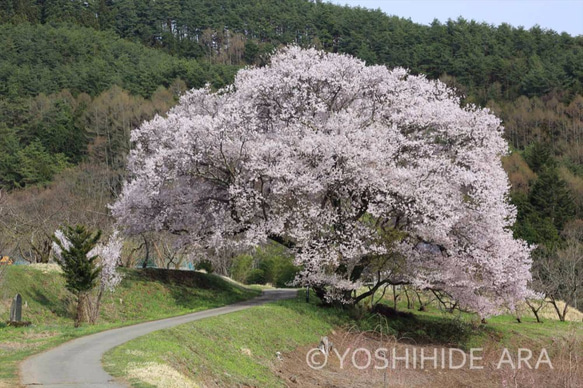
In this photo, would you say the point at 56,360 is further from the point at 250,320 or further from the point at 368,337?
the point at 368,337

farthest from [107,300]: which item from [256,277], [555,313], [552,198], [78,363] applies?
[552,198]

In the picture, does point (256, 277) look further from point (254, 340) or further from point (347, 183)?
point (254, 340)

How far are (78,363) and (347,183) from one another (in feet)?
51.6

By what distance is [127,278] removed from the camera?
30891 millimetres

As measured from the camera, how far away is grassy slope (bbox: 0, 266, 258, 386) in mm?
19703

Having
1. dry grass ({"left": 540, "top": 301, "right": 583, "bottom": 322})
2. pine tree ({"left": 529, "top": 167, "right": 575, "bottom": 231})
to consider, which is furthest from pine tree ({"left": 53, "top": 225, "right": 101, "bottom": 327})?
pine tree ({"left": 529, "top": 167, "right": 575, "bottom": 231})

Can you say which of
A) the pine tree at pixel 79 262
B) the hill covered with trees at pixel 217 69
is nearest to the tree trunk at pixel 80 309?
the pine tree at pixel 79 262

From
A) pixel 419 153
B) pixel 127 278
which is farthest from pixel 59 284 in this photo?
pixel 419 153

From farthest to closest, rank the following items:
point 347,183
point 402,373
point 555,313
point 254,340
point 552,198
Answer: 1. point 552,198
2. point 555,313
3. point 347,183
4. point 254,340
5. point 402,373

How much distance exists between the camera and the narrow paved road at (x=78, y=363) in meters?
12.7

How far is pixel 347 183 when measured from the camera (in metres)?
28.0

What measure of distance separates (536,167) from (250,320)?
64796mm

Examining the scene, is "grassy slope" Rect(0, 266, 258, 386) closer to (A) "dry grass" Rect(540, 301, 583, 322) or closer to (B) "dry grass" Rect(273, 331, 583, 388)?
(B) "dry grass" Rect(273, 331, 583, 388)

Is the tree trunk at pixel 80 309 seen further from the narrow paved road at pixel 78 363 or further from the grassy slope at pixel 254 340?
the grassy slope at pixel 254 340
